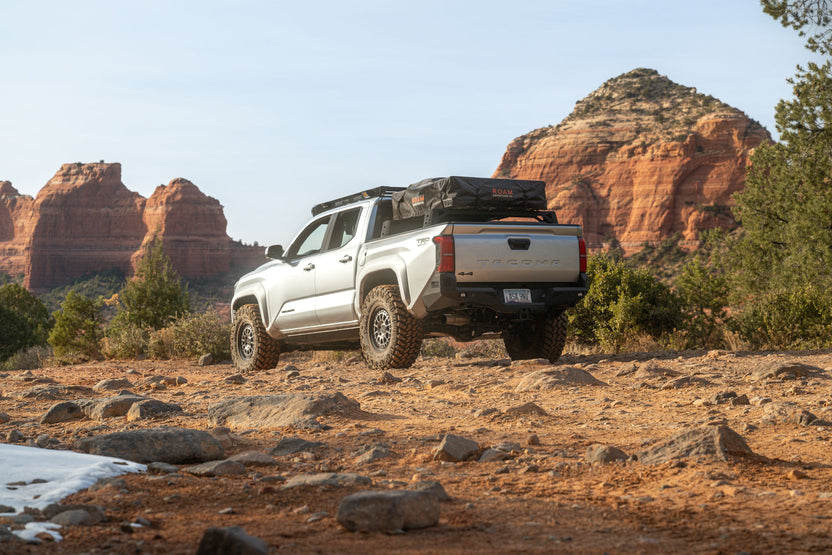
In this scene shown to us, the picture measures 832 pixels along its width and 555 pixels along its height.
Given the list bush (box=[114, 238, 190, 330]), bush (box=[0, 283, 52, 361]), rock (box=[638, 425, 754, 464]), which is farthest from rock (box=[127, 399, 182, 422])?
bush (box=[0, 283, 52, 361])

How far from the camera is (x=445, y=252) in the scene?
8805 millimetres

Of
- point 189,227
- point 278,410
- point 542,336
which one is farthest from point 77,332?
point 189,227

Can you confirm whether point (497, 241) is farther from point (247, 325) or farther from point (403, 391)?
point (247, 325)

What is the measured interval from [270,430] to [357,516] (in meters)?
2.94

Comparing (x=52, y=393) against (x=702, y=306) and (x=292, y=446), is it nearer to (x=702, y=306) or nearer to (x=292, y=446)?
(x=292, y=446)

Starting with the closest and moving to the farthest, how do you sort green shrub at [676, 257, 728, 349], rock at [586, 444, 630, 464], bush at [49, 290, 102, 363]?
rock at [586, 444, 630, 464], green shrub at [676, 257, 728, 349], bush at [49, 290, 102, 363]

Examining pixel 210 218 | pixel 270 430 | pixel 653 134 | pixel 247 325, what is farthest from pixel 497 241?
pixel 210 218

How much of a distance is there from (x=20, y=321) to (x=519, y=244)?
4146cm

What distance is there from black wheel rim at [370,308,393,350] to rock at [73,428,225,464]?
15.8 feet

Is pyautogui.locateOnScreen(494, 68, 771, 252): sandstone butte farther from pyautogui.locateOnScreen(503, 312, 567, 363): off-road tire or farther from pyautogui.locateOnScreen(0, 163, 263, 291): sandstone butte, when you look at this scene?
pyautogui.locateOnScreen(503, 312, 567, 363): off-road tire

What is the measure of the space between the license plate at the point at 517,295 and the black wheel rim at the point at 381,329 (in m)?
1.47

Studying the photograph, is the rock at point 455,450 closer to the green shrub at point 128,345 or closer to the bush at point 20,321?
the green shrub at point 128,345

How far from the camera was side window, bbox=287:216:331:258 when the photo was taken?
11453 millimetres

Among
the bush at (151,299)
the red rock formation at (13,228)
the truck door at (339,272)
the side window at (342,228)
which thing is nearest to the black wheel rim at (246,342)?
the truck door at (339,272)
